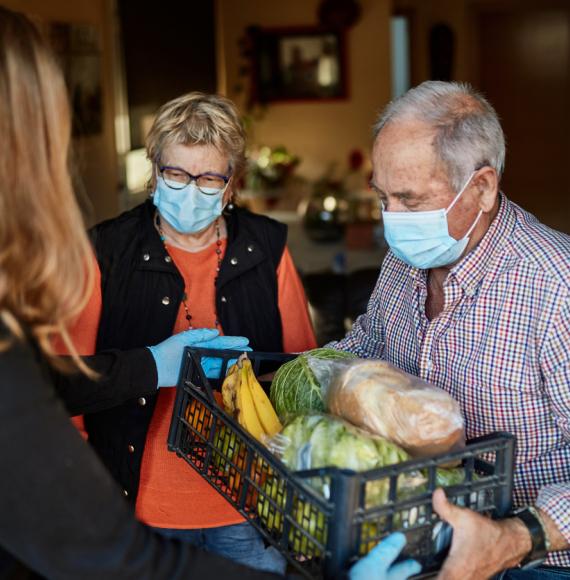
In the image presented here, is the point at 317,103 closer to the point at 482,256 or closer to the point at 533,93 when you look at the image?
the point at 533,93

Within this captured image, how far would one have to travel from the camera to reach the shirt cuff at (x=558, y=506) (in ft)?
5.04

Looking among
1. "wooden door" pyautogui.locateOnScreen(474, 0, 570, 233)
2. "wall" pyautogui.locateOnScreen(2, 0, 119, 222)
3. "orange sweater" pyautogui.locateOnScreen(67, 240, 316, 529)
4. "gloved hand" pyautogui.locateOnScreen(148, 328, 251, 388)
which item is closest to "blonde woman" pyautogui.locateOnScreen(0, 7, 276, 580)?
"gloved hand" pyautogui.locateOnScreen(148, 328, 251, 388)

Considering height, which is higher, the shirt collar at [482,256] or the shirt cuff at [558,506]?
the shirt collar at [482,256]

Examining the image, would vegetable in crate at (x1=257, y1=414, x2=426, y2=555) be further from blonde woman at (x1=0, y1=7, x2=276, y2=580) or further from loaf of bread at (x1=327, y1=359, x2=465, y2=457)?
blonde woman at (x1=0, y1=7, x2=276, y2=580)

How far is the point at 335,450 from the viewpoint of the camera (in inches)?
53.6

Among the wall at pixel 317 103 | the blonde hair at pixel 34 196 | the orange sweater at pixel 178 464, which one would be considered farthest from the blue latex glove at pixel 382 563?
the wall at pixel 317 103

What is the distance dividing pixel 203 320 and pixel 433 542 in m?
1.06

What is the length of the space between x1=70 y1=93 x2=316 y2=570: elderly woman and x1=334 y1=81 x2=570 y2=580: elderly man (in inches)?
22.5

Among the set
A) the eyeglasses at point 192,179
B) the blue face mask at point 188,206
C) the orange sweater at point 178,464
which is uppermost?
the eyeglasses at point 192,179

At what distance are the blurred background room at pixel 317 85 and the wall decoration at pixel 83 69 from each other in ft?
0.04

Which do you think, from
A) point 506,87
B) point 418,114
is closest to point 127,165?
point 418,114

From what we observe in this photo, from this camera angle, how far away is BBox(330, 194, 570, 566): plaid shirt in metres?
1.68

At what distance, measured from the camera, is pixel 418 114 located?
181 centimetres

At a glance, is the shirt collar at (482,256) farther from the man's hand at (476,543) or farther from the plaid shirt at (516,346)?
the man's hand at (476,543)
